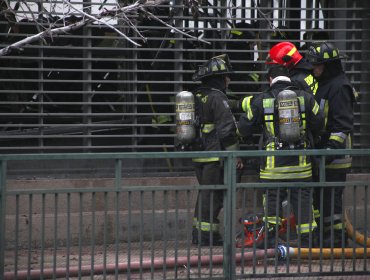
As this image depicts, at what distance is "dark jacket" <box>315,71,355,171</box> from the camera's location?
856cm

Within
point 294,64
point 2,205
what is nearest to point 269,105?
point 294,64

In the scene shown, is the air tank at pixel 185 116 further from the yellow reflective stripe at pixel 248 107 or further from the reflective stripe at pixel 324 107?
the reflective stripe at pixel 324 107

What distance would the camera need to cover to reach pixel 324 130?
8.58m

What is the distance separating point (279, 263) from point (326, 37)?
12.9ft

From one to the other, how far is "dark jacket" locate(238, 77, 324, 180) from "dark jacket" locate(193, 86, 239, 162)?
0.25 meters

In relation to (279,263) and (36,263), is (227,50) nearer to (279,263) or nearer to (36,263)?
(279,263)

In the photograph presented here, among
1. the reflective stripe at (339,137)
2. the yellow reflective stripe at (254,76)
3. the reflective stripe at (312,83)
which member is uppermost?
the yellow reflective stripe at (254,76)

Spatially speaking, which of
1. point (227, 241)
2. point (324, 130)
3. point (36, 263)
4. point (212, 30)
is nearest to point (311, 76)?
point (324, 130)

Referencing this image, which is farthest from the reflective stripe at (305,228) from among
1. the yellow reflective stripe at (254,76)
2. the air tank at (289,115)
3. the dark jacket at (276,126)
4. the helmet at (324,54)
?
the yellow reflective stripe at (254,76)

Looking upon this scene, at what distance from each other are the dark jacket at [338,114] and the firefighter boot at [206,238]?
207 cm

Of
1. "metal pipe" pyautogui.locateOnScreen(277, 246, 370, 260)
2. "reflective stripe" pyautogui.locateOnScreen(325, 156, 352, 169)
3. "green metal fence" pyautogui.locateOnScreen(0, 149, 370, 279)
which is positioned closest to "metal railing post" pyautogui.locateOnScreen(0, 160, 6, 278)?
"green metal fence" pyautogui.locateOnScreen(0, 149, 370, 279)

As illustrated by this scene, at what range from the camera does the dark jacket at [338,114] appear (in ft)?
28.1

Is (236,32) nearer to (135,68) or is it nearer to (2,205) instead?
(135,68)

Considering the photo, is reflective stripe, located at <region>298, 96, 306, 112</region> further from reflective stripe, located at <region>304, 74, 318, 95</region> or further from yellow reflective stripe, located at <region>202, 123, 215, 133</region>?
yellow reflective stripe, located at <region>202, 123, 215, 133</region>
